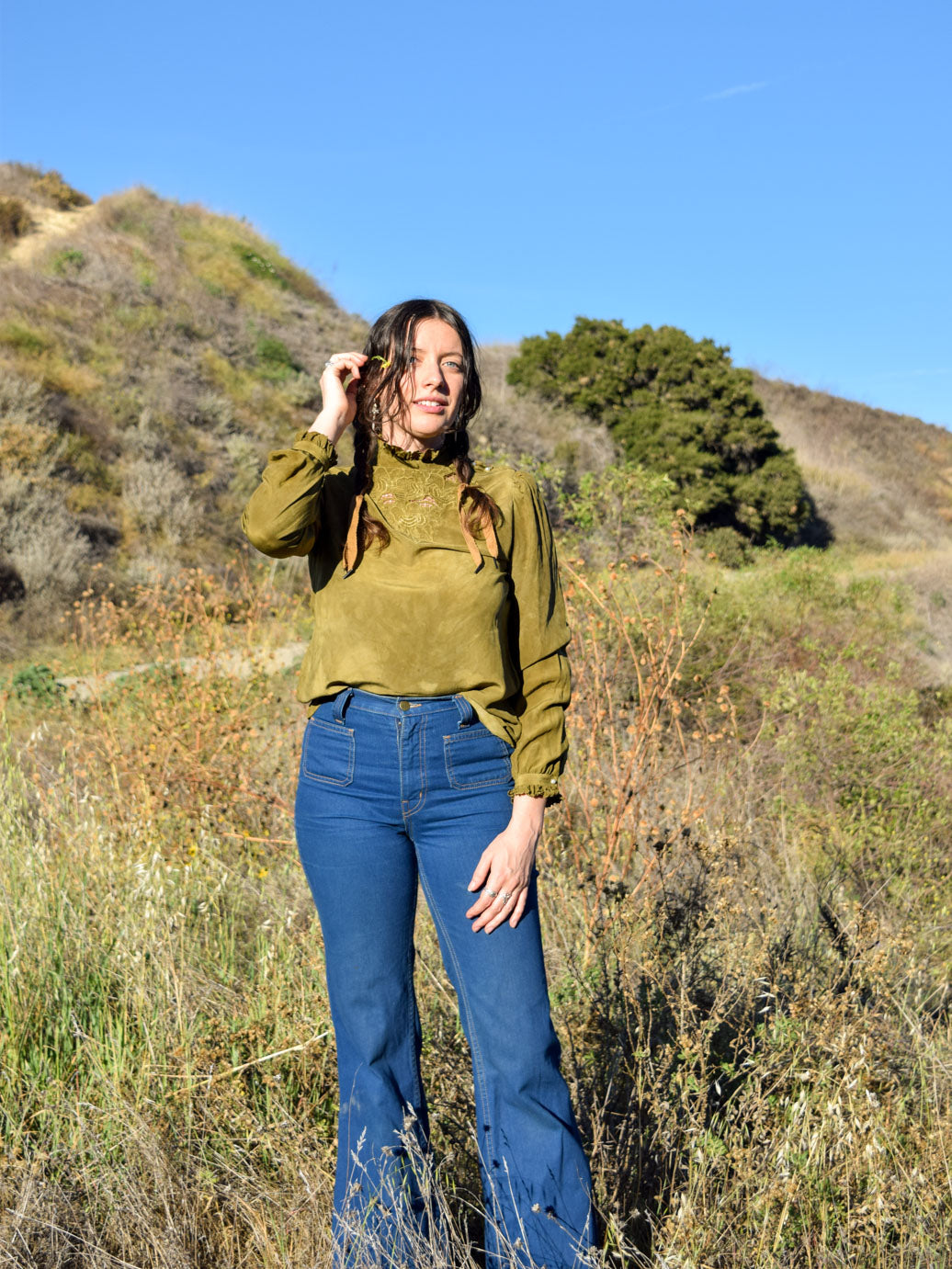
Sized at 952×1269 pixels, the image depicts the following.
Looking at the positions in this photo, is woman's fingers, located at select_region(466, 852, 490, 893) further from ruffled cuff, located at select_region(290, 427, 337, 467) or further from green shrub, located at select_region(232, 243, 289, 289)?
green shrub, located at select_region(232, 243, 289, 289)

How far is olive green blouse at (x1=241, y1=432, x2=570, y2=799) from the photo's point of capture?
1.80 m

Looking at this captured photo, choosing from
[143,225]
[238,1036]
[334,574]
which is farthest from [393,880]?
[143,225]

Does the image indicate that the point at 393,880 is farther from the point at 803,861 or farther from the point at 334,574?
the point at 803,861

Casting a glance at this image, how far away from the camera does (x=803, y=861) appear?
438 centimetres

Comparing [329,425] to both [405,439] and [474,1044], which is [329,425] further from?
[474,1044]

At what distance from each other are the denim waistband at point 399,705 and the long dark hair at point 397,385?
33 cm

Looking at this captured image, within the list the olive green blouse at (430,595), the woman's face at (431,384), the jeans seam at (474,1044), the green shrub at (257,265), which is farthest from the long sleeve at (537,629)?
the green shrub at (257,265)

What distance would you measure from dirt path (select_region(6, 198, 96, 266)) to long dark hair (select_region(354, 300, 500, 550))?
63.5 ft

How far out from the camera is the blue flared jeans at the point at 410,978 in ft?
5.63

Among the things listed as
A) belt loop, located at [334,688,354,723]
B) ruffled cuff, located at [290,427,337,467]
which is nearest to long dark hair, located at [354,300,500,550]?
ruffled cuff, located at [290,427,337,467]

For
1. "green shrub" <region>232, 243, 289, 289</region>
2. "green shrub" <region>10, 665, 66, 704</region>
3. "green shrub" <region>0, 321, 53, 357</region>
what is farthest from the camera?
"green shrub" <region>232, 243, 289, 289</region>

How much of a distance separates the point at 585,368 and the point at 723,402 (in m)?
3.09

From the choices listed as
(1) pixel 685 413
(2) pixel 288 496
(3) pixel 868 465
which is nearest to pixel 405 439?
(2) pixel 288 496

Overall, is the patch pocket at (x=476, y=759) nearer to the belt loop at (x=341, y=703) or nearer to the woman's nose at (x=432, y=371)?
the belt loop at (x=341, y=703)
